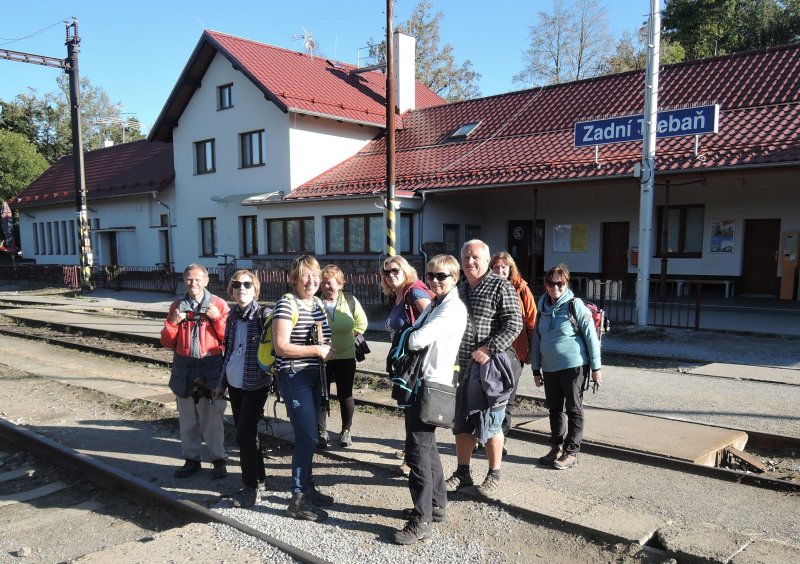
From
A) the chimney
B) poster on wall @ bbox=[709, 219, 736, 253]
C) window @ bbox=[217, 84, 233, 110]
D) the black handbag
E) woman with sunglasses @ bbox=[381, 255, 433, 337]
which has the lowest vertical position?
the black handbag

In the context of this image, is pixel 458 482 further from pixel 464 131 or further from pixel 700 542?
pixel 464 131

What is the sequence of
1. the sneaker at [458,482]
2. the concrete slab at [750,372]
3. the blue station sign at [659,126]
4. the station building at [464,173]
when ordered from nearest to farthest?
the sneaker at [458,482]
the concrete slab at [750,372]
the blue station sign at [659,126]
the station building at [464,173]

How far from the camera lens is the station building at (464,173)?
623 inches

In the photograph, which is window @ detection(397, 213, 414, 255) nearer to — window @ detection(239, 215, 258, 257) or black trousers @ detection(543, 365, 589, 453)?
window @ detection(239, 215, 258, 257)

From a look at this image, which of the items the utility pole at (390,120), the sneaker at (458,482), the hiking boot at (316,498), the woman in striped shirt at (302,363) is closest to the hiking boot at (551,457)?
the sneaker at (458,482)

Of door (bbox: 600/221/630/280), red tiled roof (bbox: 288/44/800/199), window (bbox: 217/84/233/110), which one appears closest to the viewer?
red tiled roof (bbox: 288/44/800/199)

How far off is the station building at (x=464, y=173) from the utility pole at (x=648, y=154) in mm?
273

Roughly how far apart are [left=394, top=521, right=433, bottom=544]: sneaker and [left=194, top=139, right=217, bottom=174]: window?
22.9m

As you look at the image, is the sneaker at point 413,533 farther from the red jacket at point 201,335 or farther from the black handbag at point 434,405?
the red jacket at point 201,335

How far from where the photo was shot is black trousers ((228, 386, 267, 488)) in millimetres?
4660

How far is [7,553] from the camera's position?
4.19m

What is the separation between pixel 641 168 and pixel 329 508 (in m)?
10.3

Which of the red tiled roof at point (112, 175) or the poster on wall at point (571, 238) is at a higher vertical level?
the red tiled roof at point (112, 175)

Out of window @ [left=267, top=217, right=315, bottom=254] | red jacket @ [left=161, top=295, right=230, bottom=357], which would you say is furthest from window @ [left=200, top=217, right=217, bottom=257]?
red jacket @ [left=161, top=295, right=230, bottom=357]
